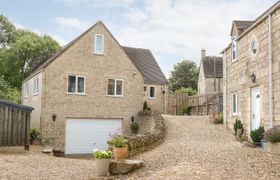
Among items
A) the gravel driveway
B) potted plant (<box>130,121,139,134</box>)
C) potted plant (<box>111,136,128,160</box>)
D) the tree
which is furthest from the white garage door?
the tree

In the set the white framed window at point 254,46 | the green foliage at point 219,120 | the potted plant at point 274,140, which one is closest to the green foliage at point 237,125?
the white framed window at point 254,46

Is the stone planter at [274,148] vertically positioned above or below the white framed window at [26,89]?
below

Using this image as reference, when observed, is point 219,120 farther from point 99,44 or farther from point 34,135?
point 34,135

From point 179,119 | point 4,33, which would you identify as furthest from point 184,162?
point 4,33

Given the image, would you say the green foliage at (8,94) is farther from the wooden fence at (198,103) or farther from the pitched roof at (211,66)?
the pitched roof at (211,66)

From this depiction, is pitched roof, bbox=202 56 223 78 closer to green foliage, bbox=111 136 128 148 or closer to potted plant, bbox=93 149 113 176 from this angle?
green foliage, bbox=111 136 128 148

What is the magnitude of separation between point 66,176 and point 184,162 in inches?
161

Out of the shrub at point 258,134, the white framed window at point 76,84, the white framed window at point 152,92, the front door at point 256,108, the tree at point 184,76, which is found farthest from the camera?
the tree at point 184,76

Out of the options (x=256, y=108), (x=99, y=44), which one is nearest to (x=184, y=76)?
(x=99, y=44)

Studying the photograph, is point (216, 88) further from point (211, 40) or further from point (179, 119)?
point (179, 119)

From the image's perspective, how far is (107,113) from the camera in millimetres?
27344

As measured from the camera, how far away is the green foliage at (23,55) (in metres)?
42.3

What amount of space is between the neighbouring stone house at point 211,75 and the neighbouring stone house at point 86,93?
17.8 m

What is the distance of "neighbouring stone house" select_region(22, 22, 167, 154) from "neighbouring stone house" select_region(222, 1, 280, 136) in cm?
863
